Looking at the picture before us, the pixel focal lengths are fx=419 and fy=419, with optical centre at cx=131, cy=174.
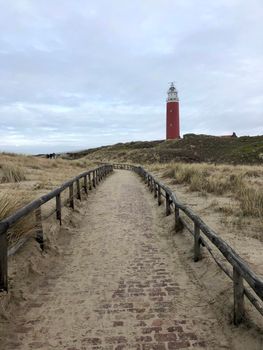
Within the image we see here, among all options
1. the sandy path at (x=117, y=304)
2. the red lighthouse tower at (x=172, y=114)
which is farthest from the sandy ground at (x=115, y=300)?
the red lighthouse tower at (x=172, y=114)

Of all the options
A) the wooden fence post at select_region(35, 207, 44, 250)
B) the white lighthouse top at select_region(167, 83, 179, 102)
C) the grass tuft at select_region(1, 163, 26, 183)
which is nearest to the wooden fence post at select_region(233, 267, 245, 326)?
the wooden fence post at select_region(35, 207, 44, 250)

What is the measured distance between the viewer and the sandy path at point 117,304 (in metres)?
4.37

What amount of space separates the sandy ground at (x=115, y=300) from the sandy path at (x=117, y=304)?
10mm

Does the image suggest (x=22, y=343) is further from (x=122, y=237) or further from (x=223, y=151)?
(x=223, y=151)

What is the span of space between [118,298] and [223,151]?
224 ft

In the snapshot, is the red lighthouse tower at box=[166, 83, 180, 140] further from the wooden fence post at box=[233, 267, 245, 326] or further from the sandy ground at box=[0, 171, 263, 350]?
the wooden fence post at box=[233, 267, 245, 326]

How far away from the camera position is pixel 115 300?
5.45 meters

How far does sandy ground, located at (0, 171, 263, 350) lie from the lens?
436 centimetres

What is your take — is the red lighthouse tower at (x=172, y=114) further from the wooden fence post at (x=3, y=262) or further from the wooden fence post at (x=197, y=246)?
the wooden fence post at (x=3, y=262)

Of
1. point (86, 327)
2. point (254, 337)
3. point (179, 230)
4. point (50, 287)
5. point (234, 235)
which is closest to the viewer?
point (254, 337)

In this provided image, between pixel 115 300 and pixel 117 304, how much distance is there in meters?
0.14

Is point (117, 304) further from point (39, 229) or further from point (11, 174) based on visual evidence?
point (11, 174)

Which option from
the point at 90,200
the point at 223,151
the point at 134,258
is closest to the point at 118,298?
the point at 134,258

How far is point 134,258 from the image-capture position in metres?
7.39
